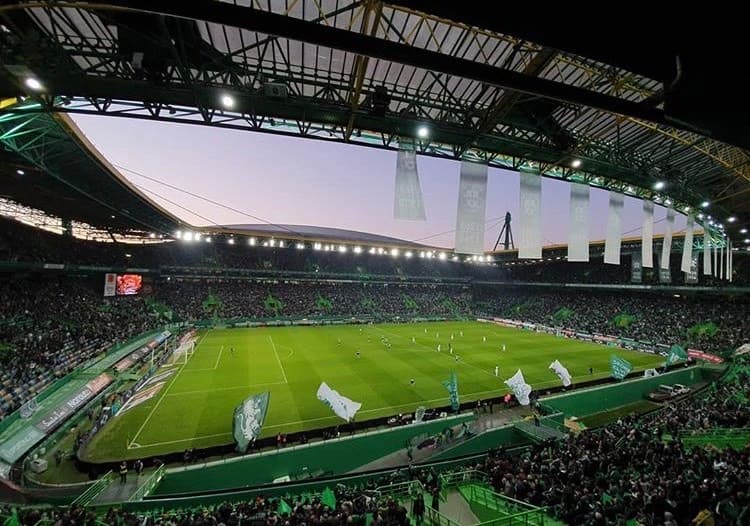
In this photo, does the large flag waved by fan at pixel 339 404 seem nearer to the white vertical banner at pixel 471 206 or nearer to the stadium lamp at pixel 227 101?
the white vertical banner at pixel 471 206

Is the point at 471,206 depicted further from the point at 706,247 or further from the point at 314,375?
the point at 706,247

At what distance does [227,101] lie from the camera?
8.10 m

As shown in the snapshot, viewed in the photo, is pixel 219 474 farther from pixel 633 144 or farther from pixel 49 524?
pixel 633 144

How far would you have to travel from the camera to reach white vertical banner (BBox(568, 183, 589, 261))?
13.4 metres

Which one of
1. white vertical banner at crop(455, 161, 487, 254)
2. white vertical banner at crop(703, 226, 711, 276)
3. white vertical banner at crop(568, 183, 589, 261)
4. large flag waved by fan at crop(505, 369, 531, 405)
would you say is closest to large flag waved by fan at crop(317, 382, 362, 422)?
large flag waved by fan at crop(505, 369, 531, 405)

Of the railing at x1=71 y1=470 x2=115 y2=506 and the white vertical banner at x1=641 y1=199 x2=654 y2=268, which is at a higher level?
the white vertical banner at x1=641 y1=199 x2=654 y2=268

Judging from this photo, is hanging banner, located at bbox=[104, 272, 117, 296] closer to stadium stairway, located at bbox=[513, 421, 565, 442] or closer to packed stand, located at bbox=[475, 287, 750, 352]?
stadium stairway, located at bbox=[513, 421, 565, 442]

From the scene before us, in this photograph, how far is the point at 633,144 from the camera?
1317 centimetres

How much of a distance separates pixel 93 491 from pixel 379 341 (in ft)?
99.2

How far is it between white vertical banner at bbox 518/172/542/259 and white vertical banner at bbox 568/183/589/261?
2596 mm

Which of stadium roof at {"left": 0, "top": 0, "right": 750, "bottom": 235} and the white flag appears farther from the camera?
the white flag

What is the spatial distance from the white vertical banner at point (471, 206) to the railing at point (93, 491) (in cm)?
1366

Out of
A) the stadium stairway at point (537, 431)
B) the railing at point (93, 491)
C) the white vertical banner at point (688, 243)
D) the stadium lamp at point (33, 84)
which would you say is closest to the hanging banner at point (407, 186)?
the stadium lamp at point (33, 84)

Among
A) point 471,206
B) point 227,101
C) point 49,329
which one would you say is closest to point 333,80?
point 227,101
